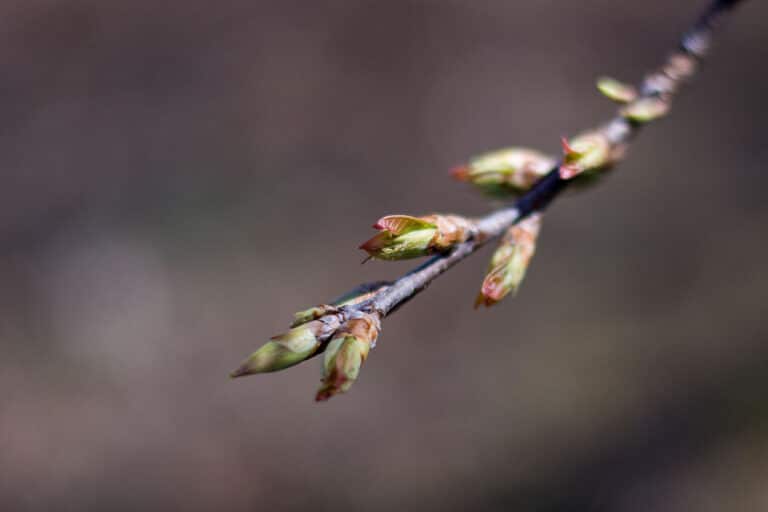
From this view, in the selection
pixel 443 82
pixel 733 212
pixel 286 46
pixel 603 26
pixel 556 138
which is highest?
pixel 286 46

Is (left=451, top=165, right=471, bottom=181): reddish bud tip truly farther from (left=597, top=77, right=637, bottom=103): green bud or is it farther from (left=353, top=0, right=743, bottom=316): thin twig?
(left=597, top=77, right=637, bottom=103): green bud

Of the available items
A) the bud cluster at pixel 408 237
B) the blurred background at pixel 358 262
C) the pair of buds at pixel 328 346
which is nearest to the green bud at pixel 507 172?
the bud cluster at pixel 408 237

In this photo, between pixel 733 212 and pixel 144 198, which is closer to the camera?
pixel 733 212

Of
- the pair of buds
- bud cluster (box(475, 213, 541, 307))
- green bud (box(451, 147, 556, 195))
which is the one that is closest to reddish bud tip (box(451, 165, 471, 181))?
green bud (box(451, 147, 556, 195))

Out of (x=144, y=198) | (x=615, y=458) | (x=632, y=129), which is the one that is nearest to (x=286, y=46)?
(x=144, y=198)

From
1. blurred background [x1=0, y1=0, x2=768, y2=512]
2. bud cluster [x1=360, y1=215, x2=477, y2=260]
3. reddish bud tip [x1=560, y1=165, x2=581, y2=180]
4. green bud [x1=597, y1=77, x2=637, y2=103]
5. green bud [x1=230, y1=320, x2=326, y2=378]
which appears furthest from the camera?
blurred background [x1=0, y1=0, x2=768, y2=512]

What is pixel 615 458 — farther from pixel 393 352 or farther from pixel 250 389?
pixel 250 389
